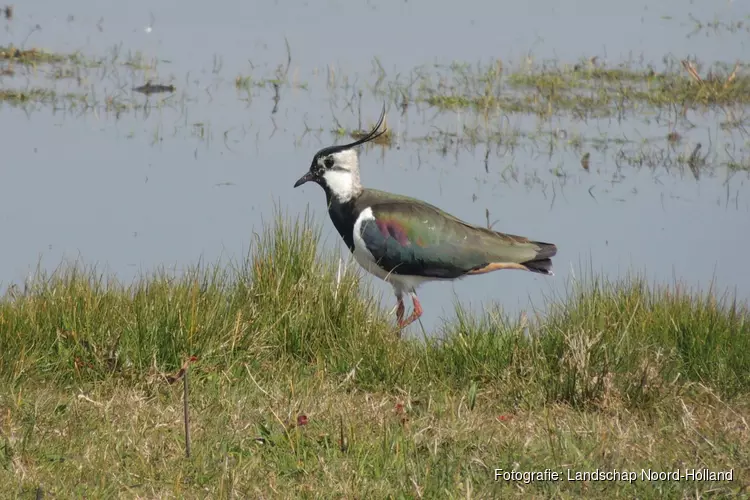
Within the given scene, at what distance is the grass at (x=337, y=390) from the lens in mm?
4871

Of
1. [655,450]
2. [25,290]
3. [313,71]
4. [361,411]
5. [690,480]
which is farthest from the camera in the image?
[313,71]

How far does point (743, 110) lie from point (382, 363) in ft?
24.9

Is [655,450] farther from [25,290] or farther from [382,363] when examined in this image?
[25,290]

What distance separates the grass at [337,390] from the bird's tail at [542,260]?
→ 91cm

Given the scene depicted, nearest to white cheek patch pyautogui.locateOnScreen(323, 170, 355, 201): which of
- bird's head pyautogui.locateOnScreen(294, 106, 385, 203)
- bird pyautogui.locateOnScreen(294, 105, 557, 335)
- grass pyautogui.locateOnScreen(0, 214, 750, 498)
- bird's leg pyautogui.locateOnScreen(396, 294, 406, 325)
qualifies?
bird's head pyautogui.locateOnScreen(294, 106, 385, 203)

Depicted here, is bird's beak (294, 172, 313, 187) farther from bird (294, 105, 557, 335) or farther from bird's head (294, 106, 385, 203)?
bird (294, 105, 557, 335)

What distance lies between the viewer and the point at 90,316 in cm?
616

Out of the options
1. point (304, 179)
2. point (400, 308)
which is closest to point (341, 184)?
point (304, 179)

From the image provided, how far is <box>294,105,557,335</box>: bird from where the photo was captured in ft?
24.7

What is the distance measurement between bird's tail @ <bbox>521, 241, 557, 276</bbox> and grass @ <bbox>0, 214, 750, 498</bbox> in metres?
0.91

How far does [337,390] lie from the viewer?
604cm

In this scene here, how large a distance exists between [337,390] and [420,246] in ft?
5.52

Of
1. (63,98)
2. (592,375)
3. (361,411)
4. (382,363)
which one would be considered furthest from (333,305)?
(63,98)

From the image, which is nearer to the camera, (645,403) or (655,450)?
(655,450)
